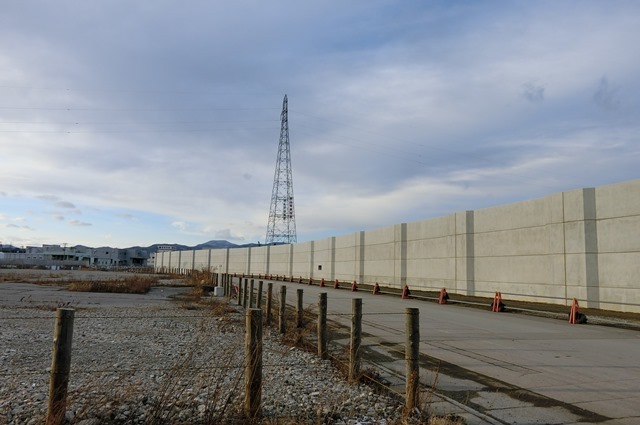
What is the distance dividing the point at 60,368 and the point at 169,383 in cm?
116

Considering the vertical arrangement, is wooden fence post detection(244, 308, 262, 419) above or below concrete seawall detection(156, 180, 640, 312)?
below

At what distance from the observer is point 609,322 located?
17.4 m

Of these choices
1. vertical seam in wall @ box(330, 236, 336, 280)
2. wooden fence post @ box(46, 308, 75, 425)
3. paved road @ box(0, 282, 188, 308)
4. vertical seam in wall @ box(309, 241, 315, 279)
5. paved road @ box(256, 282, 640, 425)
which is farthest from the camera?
vertical seam in wall @ box(309, 241, 315, 279)

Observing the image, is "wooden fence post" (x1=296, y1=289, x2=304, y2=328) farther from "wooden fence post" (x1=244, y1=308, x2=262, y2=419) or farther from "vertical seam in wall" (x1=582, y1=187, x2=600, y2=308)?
"vertical seam in wall" (x1=582, y1=187, x2=600, y2=308)

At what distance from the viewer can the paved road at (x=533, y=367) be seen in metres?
6.30

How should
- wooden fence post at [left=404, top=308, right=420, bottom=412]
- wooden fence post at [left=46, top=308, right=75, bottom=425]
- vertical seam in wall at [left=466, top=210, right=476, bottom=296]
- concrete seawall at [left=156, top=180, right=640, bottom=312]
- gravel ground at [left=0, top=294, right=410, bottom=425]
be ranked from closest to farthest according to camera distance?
wooden fence post at [left=46, top=308, right=75, bottom=425] < gravel ground at [left=0, top=294, right=410, bottom=425] < wooden fence post at [left=404, top=308, right=420, bottom=412] < concrete seawall at [left=156, top=180, right=640, bottom=312] < vertical seam in wall at [left=466, top=210, right=476, bottom=296]

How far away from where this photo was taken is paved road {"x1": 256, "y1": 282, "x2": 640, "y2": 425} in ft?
20.7

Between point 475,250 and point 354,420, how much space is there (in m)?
26.4

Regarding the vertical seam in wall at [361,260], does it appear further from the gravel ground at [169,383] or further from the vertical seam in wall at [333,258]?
the gravel ground at [169,383]

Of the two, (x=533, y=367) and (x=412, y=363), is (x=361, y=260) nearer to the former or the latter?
(x=533, y=367)

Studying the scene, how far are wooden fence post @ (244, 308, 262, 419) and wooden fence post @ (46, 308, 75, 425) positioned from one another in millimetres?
1957

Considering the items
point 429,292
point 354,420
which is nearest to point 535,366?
point 354,420

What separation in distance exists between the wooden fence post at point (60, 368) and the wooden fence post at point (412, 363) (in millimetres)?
3827

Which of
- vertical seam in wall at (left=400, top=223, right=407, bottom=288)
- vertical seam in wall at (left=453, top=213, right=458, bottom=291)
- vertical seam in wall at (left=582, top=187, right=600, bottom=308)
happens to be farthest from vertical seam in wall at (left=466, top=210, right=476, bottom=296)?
vertical seam in wall at (left=400, top=223, right=407, bottom=288)
